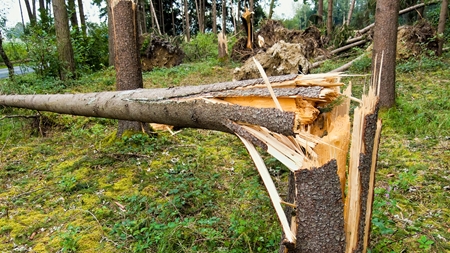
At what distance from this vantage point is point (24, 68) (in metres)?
9.55

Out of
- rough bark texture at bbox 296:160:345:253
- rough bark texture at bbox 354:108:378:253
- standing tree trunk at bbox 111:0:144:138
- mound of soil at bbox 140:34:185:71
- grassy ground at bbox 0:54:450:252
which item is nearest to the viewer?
rough bark texture at bbox 296:160:345:253

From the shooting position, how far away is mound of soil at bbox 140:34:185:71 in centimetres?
1285

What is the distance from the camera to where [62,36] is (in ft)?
31.7

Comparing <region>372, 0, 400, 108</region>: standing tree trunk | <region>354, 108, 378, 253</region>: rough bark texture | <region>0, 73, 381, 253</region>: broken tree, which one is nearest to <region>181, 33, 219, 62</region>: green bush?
<region>372, 0, 400, 108</region>: standing tree trunk

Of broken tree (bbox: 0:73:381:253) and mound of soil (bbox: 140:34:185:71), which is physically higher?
mound of soil (bbox: 140:34:185:71)

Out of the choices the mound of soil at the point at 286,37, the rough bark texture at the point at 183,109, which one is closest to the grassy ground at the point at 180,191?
the rough bark texture at the point at 183,109

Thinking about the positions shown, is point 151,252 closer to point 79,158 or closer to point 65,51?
point 79,158

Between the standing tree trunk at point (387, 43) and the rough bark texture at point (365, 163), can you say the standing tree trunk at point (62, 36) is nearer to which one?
the standing tree trunk at point (387, 43)

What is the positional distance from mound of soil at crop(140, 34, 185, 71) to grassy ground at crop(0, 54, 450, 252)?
7.42 meters

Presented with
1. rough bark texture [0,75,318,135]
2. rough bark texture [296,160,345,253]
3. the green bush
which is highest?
the green bush

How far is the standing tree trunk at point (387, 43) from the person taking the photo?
524 centimetres

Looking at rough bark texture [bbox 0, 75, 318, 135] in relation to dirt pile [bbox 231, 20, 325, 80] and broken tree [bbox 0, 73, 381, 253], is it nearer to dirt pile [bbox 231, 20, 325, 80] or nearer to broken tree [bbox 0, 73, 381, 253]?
broken tree [bbox 0, 73, 381, 253]

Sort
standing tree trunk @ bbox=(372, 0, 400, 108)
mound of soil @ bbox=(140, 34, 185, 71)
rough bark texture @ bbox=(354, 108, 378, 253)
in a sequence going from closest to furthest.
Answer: rough bark texture @ bbox=(354, 108, 378, 253), standing tree trunk @ bbox=(372, 0, 400, 108), mound of soil @ bbox=(140, 34, 185, 71)

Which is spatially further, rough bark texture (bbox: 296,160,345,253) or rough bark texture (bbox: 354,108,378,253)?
rough bark texture (bbox: 354,108,378,253)
